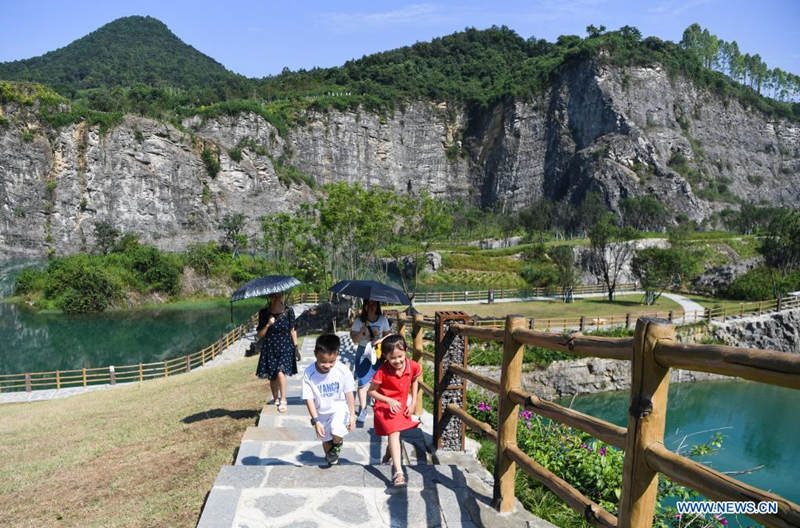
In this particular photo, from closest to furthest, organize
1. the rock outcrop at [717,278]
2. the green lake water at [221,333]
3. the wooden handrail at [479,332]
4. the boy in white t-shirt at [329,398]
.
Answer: the wooden handrail at [479,332] → the boy in white t-shirt at [329,398] → the green lake water at [221,333] → the rock outcrop at [717,278]

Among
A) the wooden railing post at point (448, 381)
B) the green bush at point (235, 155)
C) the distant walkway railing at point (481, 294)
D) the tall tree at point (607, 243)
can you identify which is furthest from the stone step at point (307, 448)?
the green bush at point (235, 155)

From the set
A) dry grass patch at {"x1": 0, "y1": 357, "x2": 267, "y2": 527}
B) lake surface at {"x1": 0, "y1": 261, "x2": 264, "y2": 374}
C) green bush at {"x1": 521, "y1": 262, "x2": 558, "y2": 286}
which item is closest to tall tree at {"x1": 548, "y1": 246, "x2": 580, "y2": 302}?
green bush at {"x1": 521, "y1": 262, "x2": 558, "y2": 286}

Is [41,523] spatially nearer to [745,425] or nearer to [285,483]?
[285,483]

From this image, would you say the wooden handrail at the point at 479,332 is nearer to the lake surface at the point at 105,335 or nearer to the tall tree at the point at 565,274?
the lake surface at the point at 105,335

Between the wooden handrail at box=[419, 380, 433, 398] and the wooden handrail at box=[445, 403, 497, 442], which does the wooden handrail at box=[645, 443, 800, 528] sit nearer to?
the wooden handrail at box=[445, 403, 497, 442]

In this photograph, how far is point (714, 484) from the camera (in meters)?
1.93

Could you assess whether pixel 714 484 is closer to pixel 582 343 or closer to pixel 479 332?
pixel 582 343

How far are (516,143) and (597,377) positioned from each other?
75.8 meters

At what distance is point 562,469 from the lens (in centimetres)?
529

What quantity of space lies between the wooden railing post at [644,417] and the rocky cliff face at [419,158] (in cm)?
6612

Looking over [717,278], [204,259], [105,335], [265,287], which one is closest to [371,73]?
[204,259]

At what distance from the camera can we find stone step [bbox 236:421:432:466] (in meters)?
5.14

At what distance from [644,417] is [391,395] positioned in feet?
8.23

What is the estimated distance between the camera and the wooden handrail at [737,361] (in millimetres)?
1732
